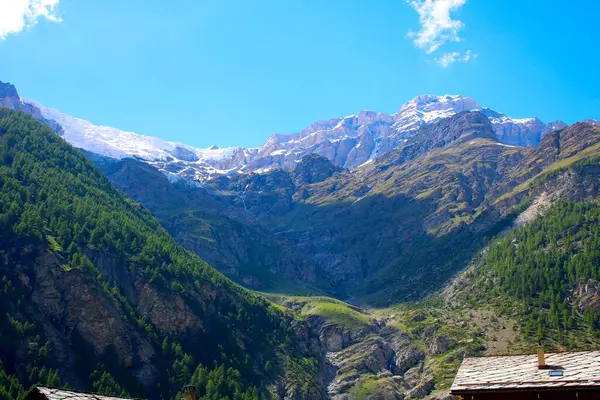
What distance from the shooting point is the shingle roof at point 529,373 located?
2441 cm

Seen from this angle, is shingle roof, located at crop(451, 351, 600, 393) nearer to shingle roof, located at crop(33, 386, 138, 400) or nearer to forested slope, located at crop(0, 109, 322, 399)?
shingle roof, located at crop(33, 386, 138, 400)

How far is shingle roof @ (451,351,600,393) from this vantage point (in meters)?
24.4

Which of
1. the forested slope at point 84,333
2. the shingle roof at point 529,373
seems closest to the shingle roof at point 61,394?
the shingle roof at point 529,373

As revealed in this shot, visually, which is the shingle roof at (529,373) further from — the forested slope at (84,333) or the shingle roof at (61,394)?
the forested slope at (84,333)

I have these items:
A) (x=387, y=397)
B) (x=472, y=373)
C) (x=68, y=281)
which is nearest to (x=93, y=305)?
(x=68, y=281)

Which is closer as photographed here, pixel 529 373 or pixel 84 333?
pixel 529 373

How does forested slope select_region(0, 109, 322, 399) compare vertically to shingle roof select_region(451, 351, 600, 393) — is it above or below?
below

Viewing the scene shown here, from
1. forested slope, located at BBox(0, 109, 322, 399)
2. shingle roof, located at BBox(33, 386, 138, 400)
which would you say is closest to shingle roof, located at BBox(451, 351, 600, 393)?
shingle roof, located at BBox(33, 386, 138, 400)

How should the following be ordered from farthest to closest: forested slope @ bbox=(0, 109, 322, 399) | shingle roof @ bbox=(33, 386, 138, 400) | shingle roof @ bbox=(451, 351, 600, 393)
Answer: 1. forested slope @ bbox=(0, 109, 322, 399)
2. shingle roof @ bbox=(451, 351, 600, 393)
3. shingle roof @ bbox=(33, 386, 138, 400)

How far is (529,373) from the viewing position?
85.6ft

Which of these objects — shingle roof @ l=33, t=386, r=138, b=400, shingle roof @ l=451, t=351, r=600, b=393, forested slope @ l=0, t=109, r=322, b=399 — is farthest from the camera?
forested slope @ l=0, t=109, r=322, b=399

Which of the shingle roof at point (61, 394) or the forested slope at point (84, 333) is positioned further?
the forested slope at point (84, 333)

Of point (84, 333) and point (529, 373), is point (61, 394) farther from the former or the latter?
point (84, 333)

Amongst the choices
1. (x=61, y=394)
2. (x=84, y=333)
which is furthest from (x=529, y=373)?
(x=84, y=333)
